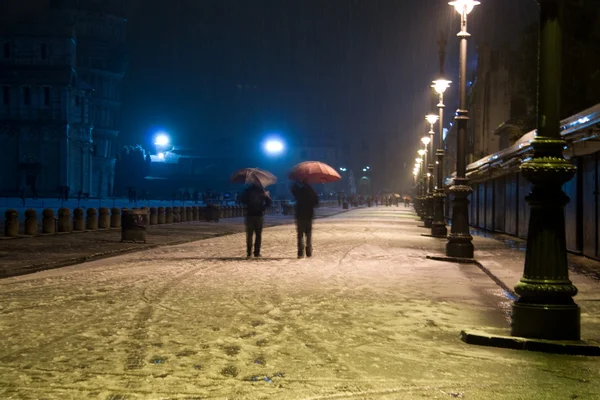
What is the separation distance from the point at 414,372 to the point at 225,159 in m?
148

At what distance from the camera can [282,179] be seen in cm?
15600

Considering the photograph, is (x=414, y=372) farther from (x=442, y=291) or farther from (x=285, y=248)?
(x=285, y=248)

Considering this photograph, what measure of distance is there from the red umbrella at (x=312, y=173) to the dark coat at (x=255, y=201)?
2775 millimetres

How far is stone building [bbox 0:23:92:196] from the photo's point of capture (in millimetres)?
91688

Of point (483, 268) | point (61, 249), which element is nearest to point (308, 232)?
point (483, 268)

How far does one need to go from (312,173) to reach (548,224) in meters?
14.0

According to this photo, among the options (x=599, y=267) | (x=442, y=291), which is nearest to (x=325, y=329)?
(x=442, y=291)

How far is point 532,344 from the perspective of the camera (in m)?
7.36

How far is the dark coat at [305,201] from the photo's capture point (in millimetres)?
18672

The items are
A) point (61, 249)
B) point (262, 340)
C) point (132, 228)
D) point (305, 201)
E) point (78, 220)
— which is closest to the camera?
point (262, 340)

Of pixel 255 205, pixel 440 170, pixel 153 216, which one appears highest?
pixel 440 170

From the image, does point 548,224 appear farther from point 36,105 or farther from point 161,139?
point 161,139

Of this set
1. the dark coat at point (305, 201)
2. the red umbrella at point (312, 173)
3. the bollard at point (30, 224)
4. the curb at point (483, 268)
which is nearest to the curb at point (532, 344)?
the curb at point (483, 268)

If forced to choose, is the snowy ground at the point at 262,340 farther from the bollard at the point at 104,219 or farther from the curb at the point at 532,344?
the bollard at the point at 104,219
